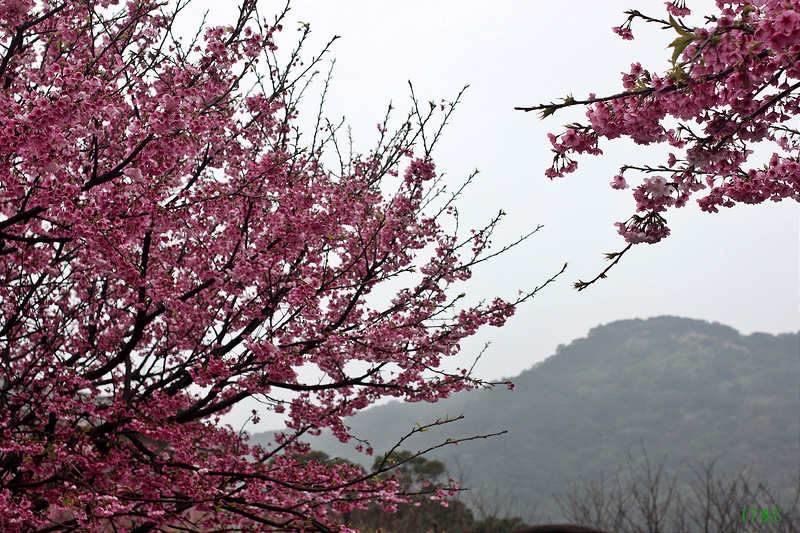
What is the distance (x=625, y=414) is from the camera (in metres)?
116

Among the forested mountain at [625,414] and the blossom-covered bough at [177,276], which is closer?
the blossom-covered bough at [177,276]

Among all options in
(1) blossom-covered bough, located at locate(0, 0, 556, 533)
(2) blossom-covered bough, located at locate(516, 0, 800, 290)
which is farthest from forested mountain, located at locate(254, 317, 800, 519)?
(2) blossom-covered bough, located at locate(516, 0, 800, 290)

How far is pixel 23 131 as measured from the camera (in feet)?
11.5

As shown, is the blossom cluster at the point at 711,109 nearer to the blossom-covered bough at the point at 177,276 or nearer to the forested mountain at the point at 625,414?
the blossom-covered bough at the point at 177,276

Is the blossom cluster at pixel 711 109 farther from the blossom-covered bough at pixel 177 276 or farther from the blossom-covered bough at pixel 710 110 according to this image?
the blossom-covered bough at pixel 177 276

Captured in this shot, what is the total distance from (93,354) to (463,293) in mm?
4312

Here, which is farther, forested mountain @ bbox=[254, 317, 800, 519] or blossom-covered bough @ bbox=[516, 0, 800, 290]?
forested mountain @ bbox=[254, 317, 800, 519]

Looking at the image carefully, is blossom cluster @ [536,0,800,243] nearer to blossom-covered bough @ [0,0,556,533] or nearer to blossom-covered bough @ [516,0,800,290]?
blossom-covered bough @ [516,0,800,290]

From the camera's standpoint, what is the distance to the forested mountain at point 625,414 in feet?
302

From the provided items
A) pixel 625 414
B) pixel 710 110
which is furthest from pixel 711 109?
pixel 625 414

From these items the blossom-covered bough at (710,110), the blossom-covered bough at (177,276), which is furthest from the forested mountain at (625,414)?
the blossom-covered bough at (710,110)

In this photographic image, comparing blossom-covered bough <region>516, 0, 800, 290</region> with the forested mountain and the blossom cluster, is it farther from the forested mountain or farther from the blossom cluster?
the forested mountain

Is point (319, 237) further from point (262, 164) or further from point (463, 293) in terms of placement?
point (463, 293)

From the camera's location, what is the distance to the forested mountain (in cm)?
9200
